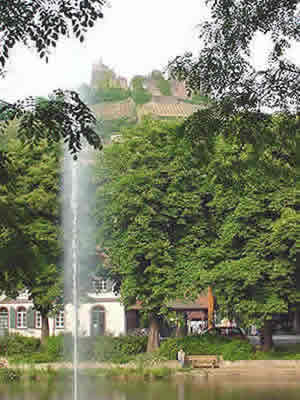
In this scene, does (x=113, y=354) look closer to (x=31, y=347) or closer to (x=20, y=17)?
(x=31, y=347)

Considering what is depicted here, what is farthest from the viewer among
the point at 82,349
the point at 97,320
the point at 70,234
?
the point at 97,320

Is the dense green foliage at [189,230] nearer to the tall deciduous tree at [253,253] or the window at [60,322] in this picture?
the tall deciduous tree at [253,253]

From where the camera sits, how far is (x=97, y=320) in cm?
5709

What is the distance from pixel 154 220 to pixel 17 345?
1111cm

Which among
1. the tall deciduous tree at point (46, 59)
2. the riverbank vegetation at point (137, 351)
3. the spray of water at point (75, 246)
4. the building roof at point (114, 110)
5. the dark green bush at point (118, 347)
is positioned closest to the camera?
the tall deciduous tree at point (46, 59)

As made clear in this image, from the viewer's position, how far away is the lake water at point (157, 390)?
949 inches

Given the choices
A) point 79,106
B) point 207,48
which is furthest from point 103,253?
point 79,106

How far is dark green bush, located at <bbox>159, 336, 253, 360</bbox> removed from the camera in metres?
35.9

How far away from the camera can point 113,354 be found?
36.3m

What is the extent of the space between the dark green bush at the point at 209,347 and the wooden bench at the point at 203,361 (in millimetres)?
822

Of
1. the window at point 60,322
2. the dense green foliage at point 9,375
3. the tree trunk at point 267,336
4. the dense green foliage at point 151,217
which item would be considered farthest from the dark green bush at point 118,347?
the window at point 60,322

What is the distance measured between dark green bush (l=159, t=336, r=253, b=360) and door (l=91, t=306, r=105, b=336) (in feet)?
64.7

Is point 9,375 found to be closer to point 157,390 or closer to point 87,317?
point 157,390

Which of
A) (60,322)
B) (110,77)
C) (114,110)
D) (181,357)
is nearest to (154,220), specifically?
(181,357)
